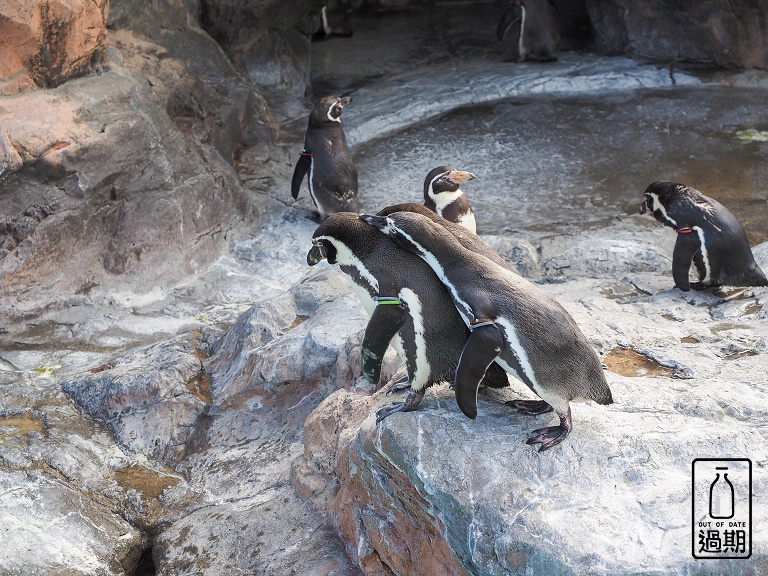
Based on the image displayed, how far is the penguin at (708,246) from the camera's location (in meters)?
5.45

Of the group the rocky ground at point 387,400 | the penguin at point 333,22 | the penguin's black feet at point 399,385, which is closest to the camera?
the rocky ground at point 387,400

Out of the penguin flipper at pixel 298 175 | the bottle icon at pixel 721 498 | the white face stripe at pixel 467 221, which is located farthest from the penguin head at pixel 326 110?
the bottle icon at pixel 721 498

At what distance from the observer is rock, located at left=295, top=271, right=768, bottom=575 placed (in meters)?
2.90

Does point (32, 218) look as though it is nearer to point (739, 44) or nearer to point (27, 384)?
point (27, 384)

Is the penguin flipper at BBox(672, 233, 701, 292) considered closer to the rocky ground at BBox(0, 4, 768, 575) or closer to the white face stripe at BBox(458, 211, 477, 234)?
the rocky ground at BBox(0, 4, 768, 575)

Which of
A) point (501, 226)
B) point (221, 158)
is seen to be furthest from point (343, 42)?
point (501, 226)

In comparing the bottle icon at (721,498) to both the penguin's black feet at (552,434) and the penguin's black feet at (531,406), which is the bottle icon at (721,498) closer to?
the penguin's black feet at (552,434)

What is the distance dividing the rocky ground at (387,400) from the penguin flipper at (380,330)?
268 mm

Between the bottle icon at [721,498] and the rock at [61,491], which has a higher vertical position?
the bottle icon at [721,498]

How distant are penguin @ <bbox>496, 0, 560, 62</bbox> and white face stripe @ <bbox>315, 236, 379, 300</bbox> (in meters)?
7.38

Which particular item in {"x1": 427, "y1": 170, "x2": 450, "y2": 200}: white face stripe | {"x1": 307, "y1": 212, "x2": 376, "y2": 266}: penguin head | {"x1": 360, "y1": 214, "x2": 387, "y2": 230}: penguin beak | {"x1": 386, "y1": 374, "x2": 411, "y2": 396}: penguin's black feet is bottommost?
{"x1": 386, "y1": 374, "x2": 411, "y2": 396}: penguin's black feet

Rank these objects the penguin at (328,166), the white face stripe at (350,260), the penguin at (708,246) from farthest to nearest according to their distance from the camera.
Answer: the penguin at (328,166) < the penguin at (708,246) < the white face stripe at (350,260)

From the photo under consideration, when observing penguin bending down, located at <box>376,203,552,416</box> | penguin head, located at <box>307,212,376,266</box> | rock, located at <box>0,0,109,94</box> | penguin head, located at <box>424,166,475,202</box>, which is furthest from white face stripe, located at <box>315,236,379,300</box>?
rock, located at <box>0,0,109,94</box>

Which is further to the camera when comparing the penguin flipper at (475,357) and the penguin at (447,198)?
the penguin at (447,198)
